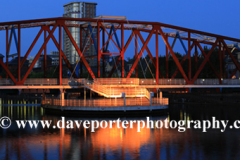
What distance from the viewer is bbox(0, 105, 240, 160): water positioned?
113 ft

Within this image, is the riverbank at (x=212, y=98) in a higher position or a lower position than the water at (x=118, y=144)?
higher

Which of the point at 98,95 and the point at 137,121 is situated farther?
the point at 98,95

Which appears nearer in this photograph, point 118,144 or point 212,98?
point 118,144

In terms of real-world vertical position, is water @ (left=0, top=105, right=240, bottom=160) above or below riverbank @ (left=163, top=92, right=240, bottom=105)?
below

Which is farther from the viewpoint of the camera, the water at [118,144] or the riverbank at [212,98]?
the riverbank at [212,98]

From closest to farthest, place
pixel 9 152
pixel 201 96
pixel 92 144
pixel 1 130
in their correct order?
pixel 9 152 → pixel 92 144 → pixel 1 130 → pixel 201 96

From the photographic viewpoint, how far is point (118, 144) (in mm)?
39656

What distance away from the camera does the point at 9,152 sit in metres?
35.8

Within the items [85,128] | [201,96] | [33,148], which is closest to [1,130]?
[85,128]

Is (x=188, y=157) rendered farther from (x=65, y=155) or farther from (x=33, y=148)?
(x=33, y=148)

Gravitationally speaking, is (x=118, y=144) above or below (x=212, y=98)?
below

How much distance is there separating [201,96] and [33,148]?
70.0 meters

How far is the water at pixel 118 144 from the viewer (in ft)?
113

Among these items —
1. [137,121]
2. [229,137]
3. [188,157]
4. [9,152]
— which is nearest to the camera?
[188,157]
